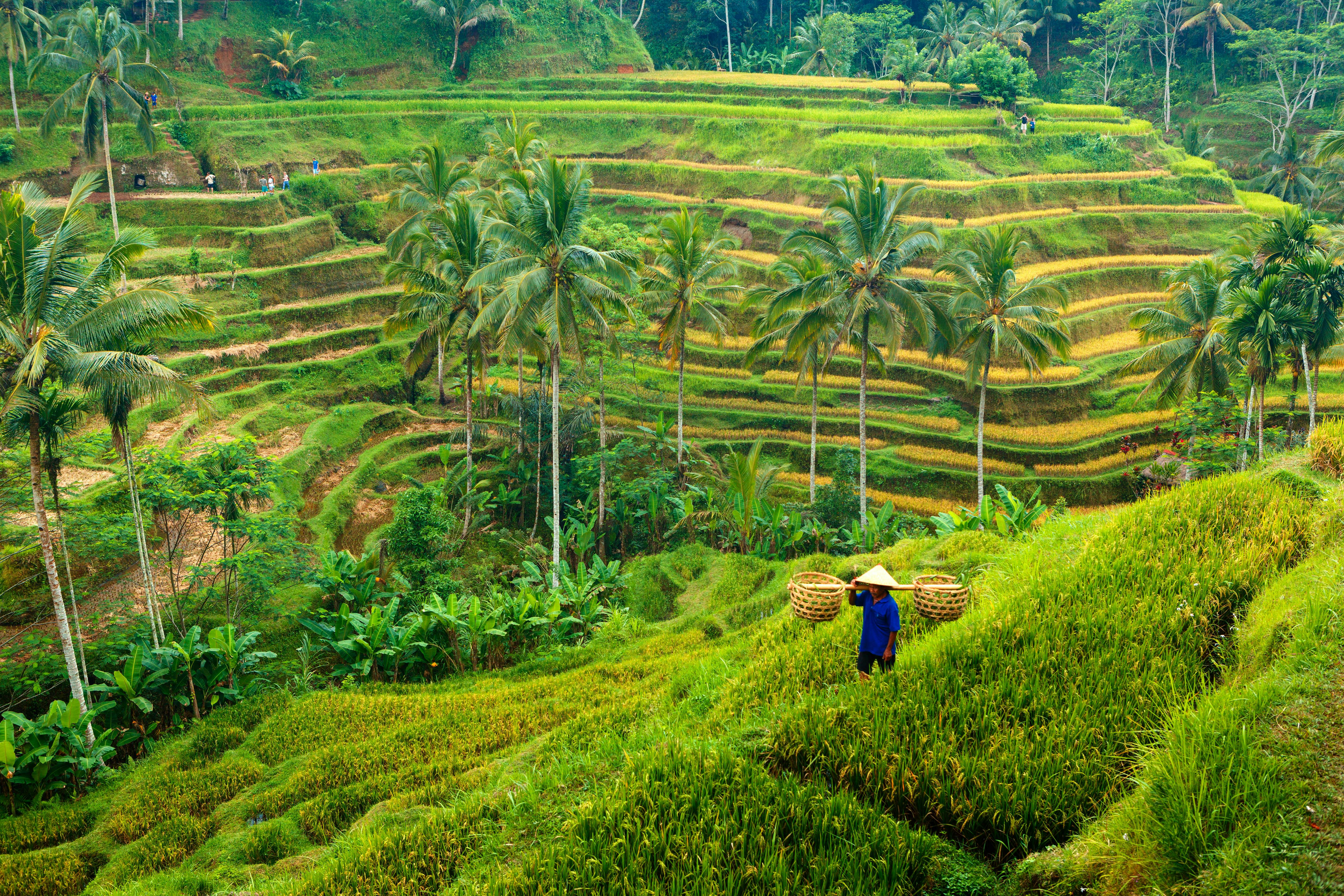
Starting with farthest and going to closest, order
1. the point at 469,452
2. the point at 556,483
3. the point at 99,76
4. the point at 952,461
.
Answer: the point at 99,76
the point at 952,461
the point at 469,452
the point at 556,483

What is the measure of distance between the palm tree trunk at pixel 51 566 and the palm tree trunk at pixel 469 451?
9.66 m

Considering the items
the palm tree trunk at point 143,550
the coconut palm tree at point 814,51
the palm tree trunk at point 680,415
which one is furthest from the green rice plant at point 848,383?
the coconut palm tree at point 814,51

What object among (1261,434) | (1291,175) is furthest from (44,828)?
(1291,175)

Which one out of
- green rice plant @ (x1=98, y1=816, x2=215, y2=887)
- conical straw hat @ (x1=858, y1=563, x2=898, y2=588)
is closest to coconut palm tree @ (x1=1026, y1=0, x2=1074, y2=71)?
conical straw hat @ (x1=858, y1=563, x2=898, y2=588)

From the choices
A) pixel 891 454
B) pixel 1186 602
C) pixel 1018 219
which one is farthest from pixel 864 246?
pixel 1018 219

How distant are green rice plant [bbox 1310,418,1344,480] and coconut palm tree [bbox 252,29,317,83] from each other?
48.7m

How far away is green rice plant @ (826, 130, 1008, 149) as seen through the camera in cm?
3734

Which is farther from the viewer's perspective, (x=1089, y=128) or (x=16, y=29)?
(x=1089, y=128)

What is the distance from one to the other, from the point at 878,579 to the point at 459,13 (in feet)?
177

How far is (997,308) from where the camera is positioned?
68.4 ft

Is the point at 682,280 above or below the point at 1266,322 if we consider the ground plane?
above

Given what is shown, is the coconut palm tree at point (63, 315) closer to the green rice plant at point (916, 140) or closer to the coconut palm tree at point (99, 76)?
the coconut palm tree at point (99, 76)

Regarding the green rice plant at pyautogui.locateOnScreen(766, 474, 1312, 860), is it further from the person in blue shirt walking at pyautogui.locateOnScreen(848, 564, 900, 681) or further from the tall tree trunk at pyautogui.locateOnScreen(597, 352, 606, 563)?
the tall tree trunk at pyautogui.locateOnScreen(597, 352, 606, 563)

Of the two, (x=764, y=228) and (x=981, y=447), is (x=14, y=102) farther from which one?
(x=981, y=447)
